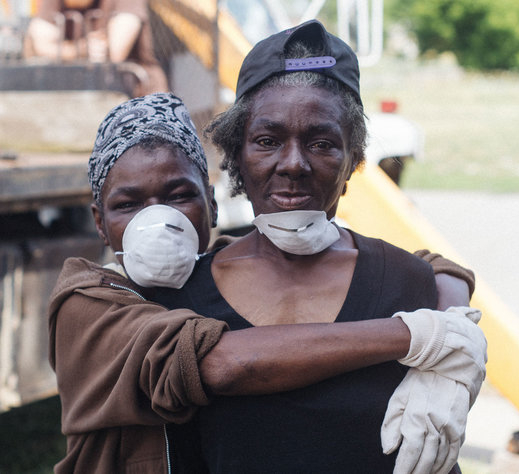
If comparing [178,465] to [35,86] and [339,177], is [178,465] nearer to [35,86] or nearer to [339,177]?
[339,177]

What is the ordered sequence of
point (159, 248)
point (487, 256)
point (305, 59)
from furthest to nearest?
point (487, 256)
point (159, 248)
point (305, 59)

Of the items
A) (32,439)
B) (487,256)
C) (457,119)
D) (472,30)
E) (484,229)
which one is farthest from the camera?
(472,30)

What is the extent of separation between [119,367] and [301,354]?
1.28 ft

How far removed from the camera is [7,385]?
3.55m

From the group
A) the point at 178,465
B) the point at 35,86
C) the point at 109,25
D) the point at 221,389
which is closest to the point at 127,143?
the point at 221,389

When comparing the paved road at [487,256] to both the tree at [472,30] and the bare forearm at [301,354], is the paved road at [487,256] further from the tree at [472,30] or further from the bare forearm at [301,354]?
the tree at [472,30]

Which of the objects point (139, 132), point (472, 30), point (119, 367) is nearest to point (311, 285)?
point (119, 367)

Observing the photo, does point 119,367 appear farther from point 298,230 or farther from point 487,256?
point 487,256

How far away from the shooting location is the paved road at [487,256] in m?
4.19

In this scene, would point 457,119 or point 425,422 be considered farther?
point 457,119

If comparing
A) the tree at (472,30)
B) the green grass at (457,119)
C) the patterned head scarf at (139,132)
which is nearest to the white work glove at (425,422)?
the patterned head scarf at (139,132)

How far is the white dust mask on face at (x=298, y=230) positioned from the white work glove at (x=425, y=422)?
13.5 inches

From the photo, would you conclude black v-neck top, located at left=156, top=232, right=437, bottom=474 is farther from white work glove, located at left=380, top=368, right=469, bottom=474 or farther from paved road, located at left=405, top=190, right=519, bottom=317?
paved road, located at left=405, top=190, right=519, bottom=317

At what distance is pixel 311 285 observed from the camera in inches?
64.9
